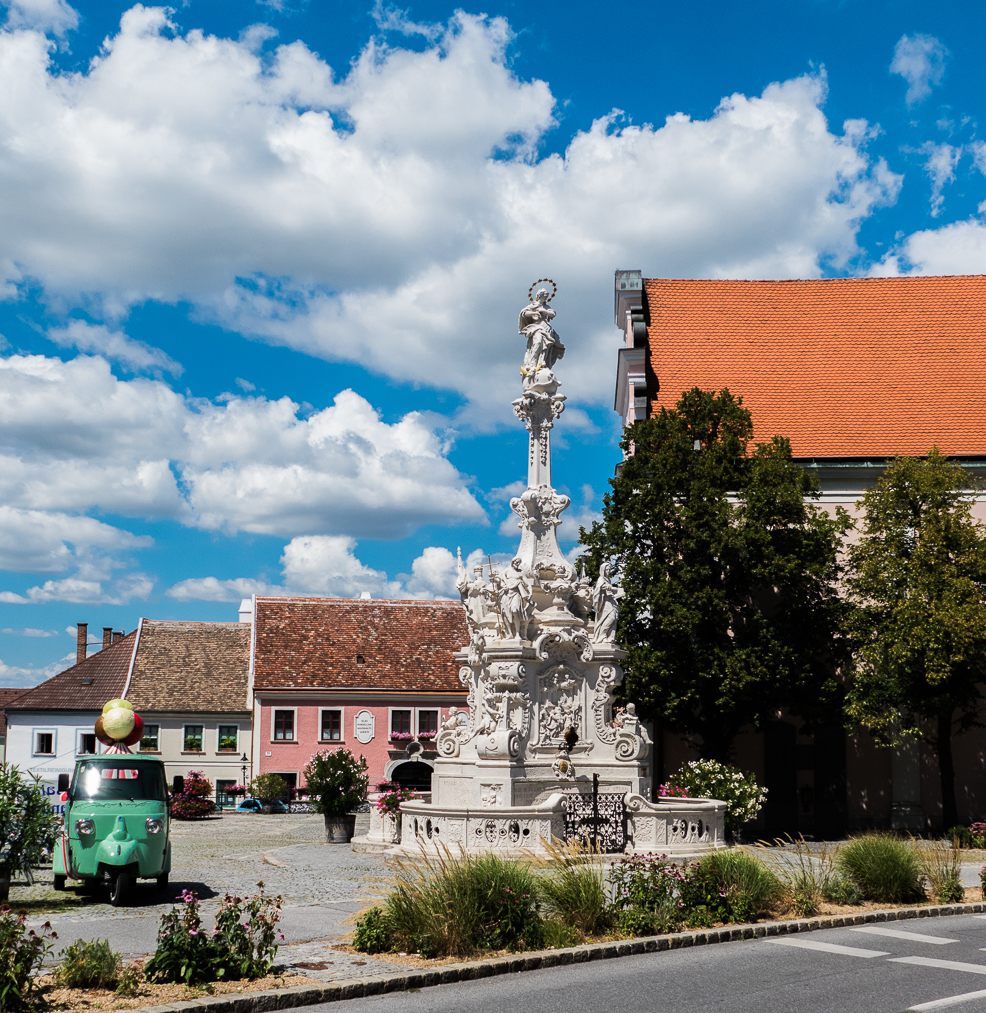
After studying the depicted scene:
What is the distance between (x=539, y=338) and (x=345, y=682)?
29140 millimetres

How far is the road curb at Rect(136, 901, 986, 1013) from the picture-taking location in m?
8.30

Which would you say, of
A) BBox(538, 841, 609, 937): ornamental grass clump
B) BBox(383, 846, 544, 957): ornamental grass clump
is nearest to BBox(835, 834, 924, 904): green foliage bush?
BBox(538, 841, 609, 937): ornamental grass clump

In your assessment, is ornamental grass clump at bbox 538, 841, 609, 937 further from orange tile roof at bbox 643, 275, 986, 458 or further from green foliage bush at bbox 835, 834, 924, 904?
orange tile roof at bbox 643, 275, 986, 458

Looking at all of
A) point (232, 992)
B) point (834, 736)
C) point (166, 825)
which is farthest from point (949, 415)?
point (232, 992)

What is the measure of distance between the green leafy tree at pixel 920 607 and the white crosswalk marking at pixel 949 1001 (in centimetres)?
1603

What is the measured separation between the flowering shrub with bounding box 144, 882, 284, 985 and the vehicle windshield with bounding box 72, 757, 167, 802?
576 centimetres

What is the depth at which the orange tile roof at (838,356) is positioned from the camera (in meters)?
31.8

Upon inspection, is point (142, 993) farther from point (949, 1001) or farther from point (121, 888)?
point (949, 1001)

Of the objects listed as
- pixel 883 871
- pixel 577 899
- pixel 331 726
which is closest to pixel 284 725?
pixel 331 726

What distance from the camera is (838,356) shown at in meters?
34.6

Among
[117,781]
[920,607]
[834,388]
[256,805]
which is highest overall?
[834,388]

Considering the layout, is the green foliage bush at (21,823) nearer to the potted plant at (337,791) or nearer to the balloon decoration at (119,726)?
the balloon decoration at (119,726)

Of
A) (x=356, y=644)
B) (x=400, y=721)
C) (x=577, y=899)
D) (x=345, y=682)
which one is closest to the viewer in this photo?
(x=577, y=899)

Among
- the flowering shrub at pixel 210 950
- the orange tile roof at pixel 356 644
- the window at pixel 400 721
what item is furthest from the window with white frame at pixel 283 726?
the flowering shrub at pixel 210 950
